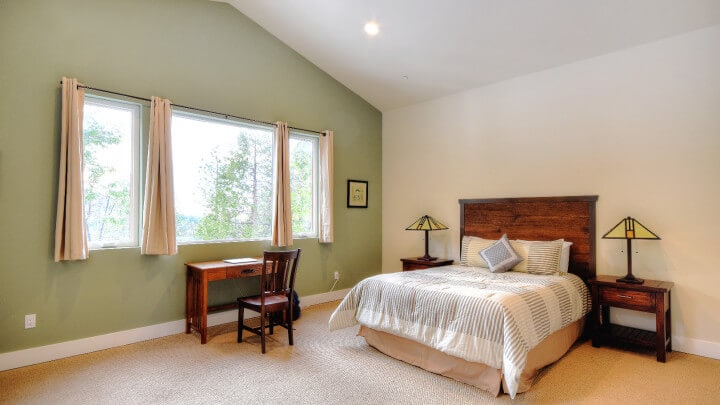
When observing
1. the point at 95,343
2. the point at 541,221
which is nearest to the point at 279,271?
the point at 95,343

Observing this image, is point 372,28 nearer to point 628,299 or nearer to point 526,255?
point 526,255

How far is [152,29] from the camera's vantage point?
153 inches

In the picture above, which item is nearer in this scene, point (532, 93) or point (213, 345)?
point (213, 345)

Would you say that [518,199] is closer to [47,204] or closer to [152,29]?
[152,29]

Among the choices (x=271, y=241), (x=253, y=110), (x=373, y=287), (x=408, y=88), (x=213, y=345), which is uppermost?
(x=408, y=88)

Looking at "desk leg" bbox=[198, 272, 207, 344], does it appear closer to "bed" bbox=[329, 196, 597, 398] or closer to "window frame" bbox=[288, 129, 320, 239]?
"bed" bbox=[329, 196, 597, 398]

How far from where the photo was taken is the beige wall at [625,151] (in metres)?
3.42

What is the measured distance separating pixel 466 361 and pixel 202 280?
2436 millimetres

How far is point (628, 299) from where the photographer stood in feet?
11.2

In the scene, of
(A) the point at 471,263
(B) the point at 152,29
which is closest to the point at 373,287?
(A) the point at 471,263

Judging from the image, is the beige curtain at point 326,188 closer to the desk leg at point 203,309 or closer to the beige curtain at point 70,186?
the desk leg at point 203,309

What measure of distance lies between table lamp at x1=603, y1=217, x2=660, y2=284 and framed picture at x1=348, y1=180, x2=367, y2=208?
3.13 m

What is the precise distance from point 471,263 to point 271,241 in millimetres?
2344

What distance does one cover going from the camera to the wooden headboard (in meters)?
4.06
